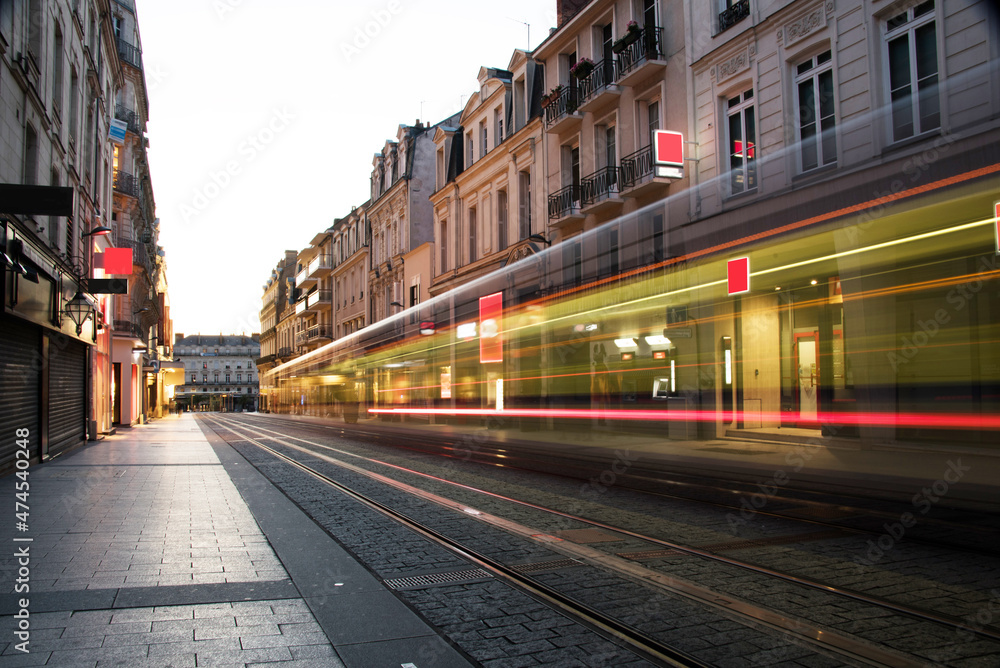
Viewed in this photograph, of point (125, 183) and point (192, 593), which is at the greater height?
point (125, 183)

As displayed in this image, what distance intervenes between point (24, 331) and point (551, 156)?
62.2 ft

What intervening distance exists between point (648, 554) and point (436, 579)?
1.81 metres

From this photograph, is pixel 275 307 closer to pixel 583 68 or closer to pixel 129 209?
pixel 129 209

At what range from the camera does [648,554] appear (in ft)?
19.2

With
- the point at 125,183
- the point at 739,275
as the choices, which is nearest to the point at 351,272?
the point at 125,183

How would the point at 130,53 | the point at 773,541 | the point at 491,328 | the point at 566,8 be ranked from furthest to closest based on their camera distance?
the point at 130,53
the point at 566,8
the point at 491,328
the point at 773,541

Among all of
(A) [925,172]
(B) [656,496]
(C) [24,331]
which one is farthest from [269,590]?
(A) [925,172]

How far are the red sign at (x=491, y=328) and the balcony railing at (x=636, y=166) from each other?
568 centimetres

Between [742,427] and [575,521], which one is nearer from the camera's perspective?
[575,521]

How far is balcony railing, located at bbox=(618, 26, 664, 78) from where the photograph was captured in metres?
20.7

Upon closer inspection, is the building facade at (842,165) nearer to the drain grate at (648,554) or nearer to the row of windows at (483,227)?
the drain grate at (648,554)

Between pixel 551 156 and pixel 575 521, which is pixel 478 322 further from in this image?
pixel 575 521

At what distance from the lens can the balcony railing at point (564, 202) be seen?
24.8m

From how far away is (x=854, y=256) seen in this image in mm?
10375
